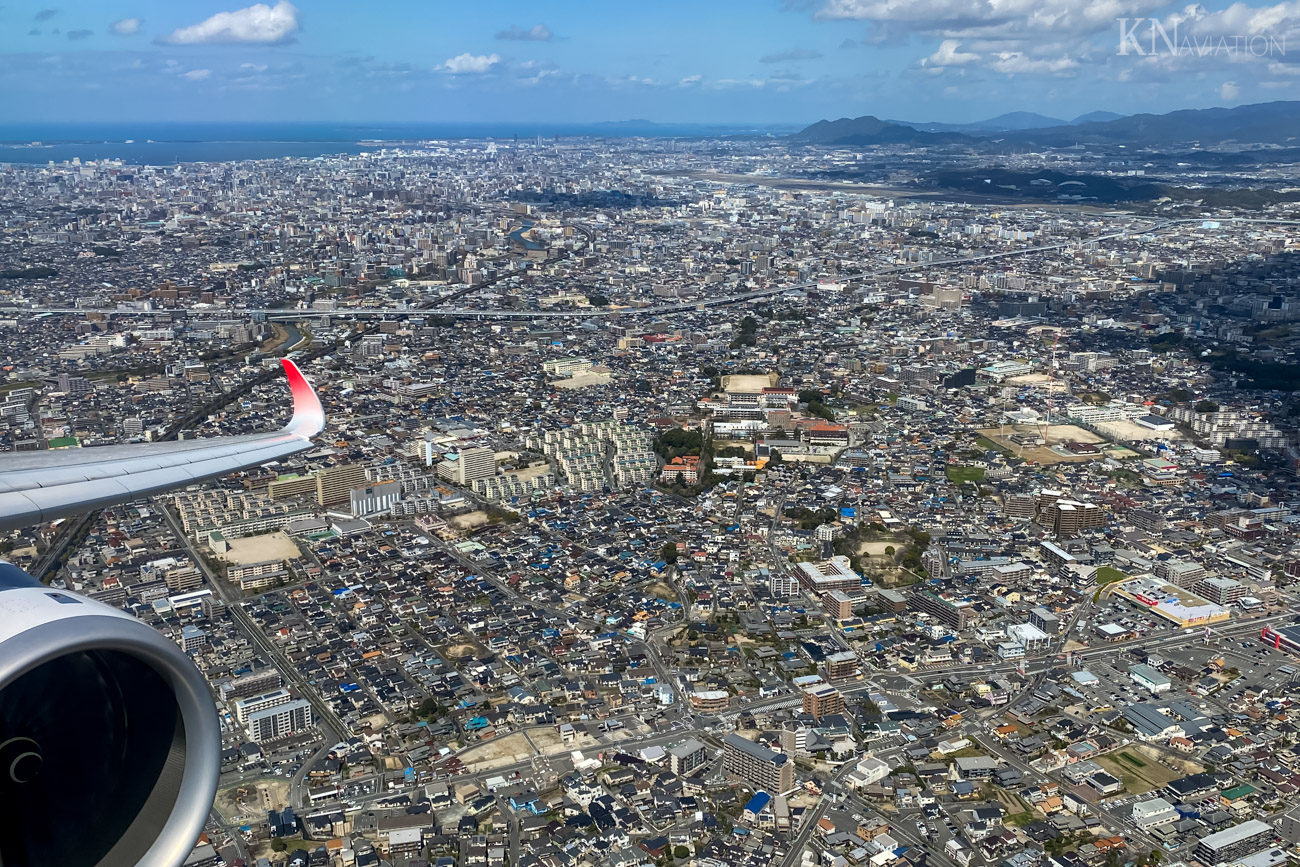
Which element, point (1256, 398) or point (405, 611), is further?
point (1256, 398)

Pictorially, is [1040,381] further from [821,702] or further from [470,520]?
[821,702]

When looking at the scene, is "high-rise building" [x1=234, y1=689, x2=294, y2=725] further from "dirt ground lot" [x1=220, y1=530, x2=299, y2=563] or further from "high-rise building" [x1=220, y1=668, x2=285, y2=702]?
"dirt ground lot" [x1=220, y1=530, x2=299, y2=563]

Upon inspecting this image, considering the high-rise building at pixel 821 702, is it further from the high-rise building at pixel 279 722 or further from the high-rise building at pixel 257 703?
the high-rise building at pixel 257 703

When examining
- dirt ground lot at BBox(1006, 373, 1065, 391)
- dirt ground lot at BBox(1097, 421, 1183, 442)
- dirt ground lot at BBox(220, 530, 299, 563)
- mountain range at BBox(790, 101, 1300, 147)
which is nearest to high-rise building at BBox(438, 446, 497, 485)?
dirt ground lot at BBox(220, 530, 299, 563)

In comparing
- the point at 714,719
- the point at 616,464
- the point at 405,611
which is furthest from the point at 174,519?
the point at 714,719

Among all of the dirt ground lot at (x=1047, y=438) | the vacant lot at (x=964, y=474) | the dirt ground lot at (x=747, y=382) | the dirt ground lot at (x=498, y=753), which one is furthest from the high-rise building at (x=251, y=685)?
the dirt ground lot at (x=747, y=382)

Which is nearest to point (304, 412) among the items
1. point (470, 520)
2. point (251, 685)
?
point (251, 685)

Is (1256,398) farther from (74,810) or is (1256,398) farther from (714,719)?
(74,810)
